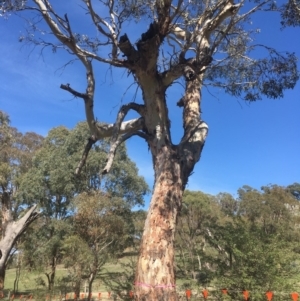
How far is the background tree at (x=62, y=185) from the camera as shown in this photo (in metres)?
16.0

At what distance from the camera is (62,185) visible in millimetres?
16234

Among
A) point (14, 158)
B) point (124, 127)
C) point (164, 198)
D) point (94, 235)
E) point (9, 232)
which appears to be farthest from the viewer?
point (14, 158)

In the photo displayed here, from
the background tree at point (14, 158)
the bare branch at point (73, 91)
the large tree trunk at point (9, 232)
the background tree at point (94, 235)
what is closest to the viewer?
the bare branch at point (73, 91)

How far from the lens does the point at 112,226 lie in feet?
47.2

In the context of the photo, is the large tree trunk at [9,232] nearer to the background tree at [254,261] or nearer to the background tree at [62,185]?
the background tree at [254,261]

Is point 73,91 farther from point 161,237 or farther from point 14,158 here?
point 14,158

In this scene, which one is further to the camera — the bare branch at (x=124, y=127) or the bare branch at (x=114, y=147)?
the bare branch at (x=124, y=127)

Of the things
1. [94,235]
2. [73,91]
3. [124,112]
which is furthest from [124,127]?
[94,235]

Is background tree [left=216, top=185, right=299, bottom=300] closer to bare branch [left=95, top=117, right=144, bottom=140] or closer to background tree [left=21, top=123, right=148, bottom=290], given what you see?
bare branch [left=95, top=117, right=144, bottom=140]

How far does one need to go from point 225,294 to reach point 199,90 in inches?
140

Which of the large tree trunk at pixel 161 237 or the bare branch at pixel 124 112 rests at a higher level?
the bare branch at pixel 124 112

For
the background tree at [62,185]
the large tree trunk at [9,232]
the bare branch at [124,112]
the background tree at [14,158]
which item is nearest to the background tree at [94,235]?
the background tree at [62,185]

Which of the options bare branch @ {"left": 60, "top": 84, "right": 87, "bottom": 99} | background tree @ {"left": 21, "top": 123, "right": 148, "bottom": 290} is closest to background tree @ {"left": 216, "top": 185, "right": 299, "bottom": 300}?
bare branch @ {"left": 60, "top": 84, "right": 87, "bottom": 99}

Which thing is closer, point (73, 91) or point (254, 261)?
point (73, 91)
